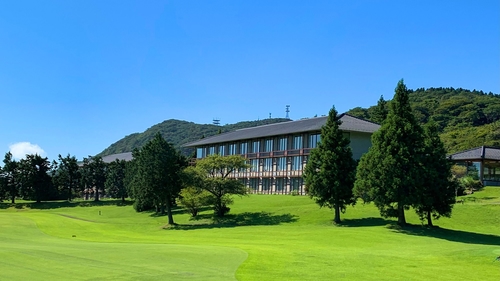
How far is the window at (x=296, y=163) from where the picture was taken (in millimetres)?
71812

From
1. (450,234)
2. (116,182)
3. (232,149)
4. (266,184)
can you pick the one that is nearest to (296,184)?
(266,184)

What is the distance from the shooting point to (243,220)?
50531 millimetres

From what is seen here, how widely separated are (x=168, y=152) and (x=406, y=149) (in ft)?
95.1

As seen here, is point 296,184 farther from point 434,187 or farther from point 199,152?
point 434,187

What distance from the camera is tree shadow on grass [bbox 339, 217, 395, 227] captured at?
40500 mm

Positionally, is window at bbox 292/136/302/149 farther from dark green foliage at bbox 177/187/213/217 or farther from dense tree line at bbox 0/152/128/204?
dense tree line at bbox 0/152/128/204

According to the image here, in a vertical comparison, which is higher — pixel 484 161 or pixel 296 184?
pixel 484 161

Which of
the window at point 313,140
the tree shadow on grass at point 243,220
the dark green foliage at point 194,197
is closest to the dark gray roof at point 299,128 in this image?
the window at point 313,140

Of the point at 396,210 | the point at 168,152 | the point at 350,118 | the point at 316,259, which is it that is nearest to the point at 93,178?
the point at 168,152

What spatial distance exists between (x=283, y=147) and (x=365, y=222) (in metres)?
35.0

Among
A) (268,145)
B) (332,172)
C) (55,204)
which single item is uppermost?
(268,145)

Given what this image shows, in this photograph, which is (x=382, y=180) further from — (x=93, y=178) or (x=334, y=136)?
(x=93, y=178)

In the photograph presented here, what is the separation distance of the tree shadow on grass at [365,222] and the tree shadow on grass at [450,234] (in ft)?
9.49

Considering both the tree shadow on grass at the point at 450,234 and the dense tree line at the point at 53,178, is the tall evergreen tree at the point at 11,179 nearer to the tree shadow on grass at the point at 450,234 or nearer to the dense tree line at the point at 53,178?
the dense tree line at the point at 53,178
